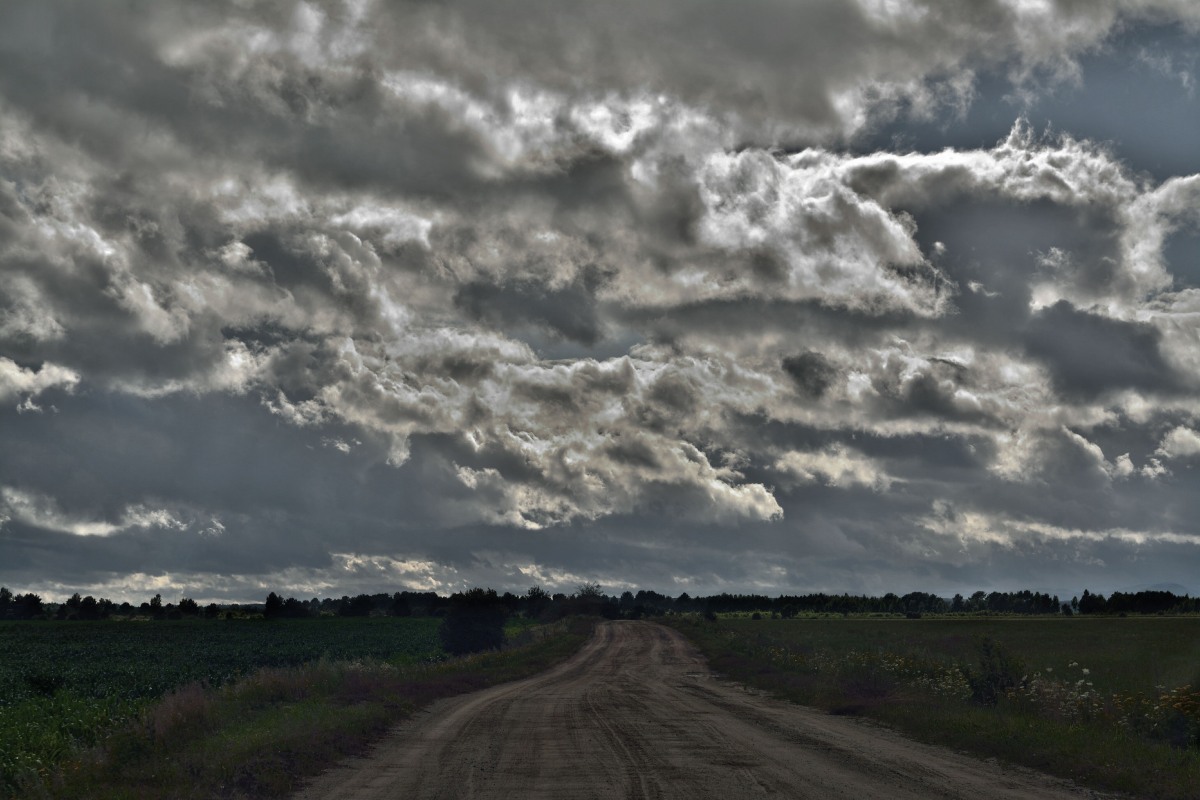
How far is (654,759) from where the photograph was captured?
1859 cm

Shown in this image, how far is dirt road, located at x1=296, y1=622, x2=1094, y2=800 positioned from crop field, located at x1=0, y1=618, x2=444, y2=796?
7.44 m

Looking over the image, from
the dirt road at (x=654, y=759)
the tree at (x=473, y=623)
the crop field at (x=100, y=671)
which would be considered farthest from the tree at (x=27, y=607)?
the dirt road at (x=654, y=759)

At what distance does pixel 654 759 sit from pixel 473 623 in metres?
54.8

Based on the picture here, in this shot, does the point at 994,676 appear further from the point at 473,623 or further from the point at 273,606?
the point at 273,606

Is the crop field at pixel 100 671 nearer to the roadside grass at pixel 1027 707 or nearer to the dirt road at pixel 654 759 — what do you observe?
the dirt road at pixel 654 759

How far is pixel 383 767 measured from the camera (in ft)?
60.4

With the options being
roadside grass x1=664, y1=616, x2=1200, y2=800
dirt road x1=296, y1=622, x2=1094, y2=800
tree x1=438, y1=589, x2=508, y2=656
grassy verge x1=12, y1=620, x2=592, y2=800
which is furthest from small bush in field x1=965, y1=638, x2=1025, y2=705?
tree x1=438, y1=589, x2=508, y2=656

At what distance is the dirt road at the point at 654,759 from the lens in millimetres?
15539

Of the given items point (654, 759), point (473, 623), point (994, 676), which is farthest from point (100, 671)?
point (994, 676)

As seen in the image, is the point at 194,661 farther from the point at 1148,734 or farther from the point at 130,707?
the point at 1148,734

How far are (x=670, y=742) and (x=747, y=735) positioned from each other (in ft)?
8.53

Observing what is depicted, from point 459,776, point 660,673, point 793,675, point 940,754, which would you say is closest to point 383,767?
point 459,776

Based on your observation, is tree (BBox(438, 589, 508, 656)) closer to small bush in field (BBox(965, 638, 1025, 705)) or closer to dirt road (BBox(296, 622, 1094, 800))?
dirt road (BBox(296, 622, 1094, 800))

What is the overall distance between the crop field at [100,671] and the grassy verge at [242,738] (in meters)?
1.23
